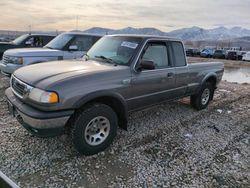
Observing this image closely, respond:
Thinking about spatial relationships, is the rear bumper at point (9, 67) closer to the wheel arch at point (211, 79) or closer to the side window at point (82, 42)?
the side window at point (82, 42)

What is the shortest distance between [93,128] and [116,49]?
1.64 meters

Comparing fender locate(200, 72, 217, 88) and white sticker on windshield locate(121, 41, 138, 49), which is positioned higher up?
white sticker on windshield locate(121, 41, 138, 49)

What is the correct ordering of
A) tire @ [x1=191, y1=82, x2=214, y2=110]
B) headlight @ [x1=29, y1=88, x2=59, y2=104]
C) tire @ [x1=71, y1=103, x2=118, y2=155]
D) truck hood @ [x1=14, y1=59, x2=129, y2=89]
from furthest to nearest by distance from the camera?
tire @ [x1=191, y1=82, x2=214, y2=110] < tire @ [x1=71, y1=103, x2=118, y2=155] < truck hood @ [x1=14, y1=59, x2=129, y2=89] < headlight @ [x1=29, y1=88, x2=59, y2=104]

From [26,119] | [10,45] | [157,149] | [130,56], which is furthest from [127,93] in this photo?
[10,45]

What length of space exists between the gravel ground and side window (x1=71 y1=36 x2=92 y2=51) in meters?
4.11

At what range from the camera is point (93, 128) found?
11.6 ft

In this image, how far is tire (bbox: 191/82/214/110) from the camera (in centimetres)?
600

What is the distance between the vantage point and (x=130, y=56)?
4.03 meters

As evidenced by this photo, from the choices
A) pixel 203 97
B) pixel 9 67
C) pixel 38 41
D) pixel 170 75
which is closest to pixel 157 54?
pixel 170 75

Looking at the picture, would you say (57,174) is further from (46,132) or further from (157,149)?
(157,149)

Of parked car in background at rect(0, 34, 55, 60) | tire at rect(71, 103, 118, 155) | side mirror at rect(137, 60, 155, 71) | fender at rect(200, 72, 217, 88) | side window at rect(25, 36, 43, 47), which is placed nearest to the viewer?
tire at rect(71, 103, 118, 155)

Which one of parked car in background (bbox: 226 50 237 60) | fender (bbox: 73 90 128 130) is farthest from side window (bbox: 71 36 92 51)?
parked car in background (bbox: 226 50 237 60)

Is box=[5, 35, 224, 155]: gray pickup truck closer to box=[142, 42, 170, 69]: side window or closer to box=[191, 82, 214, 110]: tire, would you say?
box=[142, 42, 170, 69]: side window

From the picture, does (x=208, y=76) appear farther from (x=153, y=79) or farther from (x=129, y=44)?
(x=129, y=44)
